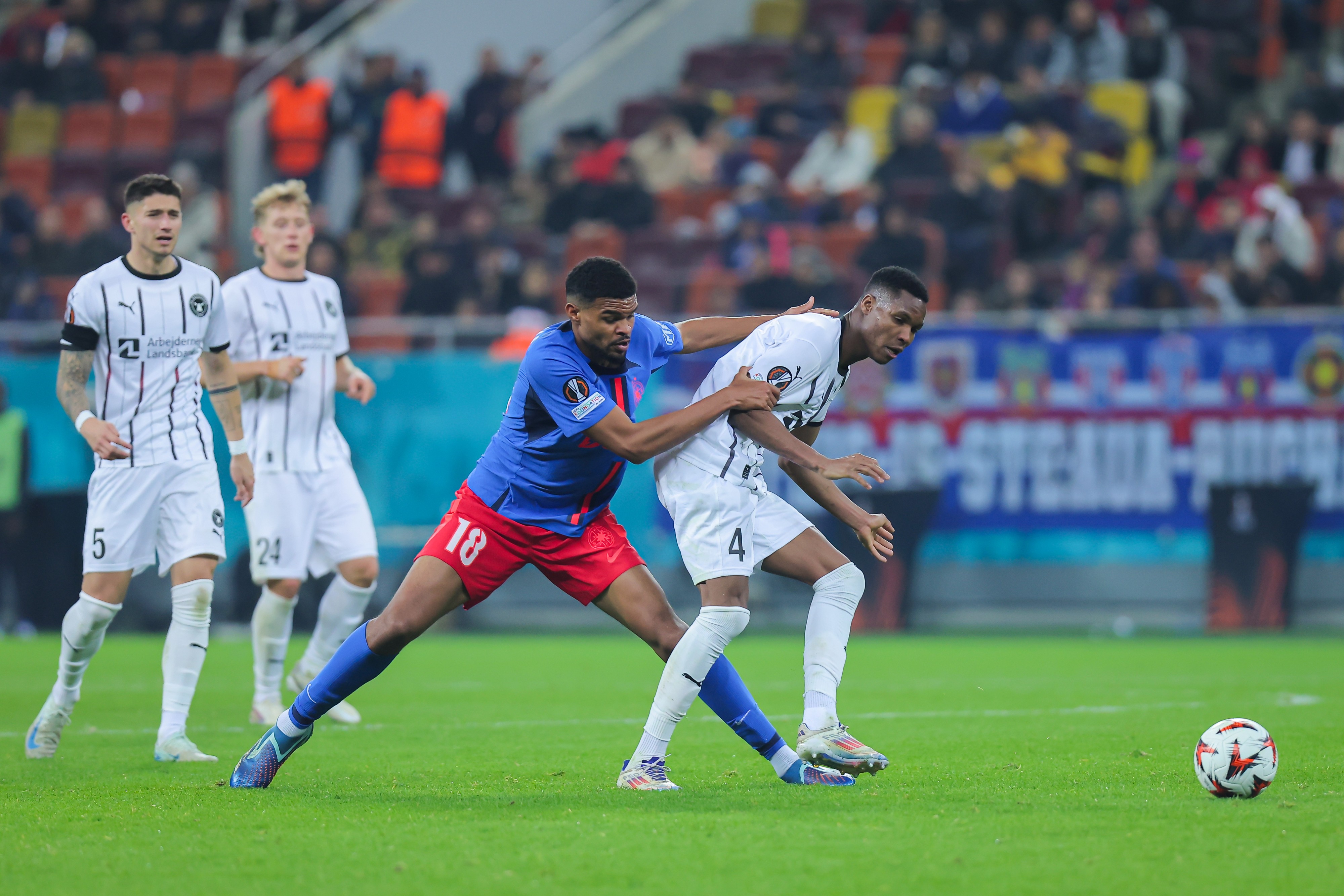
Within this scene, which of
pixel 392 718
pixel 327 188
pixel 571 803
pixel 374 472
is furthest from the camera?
pixel 327 188

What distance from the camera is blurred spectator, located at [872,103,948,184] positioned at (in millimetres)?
18609

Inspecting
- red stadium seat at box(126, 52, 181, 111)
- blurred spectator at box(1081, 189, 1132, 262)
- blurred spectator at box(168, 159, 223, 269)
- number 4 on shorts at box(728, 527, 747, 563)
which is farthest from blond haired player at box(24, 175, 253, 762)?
red stadium seat at box(126, 52, 181, 111)

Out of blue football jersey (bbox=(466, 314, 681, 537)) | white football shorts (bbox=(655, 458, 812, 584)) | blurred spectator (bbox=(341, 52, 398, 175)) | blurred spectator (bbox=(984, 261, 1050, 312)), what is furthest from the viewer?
blurred spectator (bbox=(341, 52, 398, 175))

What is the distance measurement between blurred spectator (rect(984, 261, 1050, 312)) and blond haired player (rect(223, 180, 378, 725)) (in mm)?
8541

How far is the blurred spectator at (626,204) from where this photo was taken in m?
19.7

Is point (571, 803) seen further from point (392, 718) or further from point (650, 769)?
point (392, 718)

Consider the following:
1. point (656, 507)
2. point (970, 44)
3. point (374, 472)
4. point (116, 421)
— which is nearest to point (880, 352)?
point (116, 421)

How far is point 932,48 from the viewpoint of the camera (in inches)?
805

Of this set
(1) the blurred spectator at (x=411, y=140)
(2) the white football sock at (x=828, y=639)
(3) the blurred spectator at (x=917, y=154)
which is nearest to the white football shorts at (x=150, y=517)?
(2) the white football sock at (x=828, y=639)

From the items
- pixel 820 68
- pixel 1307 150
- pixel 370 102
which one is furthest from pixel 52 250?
pixel 1307 150

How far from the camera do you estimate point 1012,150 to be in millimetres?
18594

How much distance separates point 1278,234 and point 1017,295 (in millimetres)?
3165

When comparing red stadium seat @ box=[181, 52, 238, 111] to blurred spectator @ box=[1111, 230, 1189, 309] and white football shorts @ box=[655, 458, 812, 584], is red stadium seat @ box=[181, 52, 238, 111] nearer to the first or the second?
blurred spectator @ box=[1111, 230, 1189, 309]

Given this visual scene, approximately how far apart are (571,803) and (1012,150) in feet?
47.4
